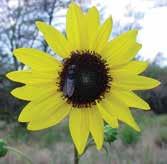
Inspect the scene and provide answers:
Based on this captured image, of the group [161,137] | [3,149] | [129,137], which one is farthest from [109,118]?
[161,137]

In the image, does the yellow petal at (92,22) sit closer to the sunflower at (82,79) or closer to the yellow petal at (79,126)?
the sunflower at (82,79)

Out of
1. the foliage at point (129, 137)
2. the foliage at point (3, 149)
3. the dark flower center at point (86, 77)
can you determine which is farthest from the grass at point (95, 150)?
the dark flower center at point (86, 77)

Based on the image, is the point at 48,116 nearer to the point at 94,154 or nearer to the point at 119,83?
the point at 119,83

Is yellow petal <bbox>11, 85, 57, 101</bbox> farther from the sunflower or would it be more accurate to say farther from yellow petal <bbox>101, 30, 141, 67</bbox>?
yellow petal <bbox>101, 30, 141, 67</bbox>

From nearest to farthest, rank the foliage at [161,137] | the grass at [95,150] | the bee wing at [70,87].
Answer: the bee wing at [70,87], the grass at [95,150], the foliage at [161,137]

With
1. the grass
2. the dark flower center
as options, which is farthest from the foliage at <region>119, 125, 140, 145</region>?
the dark flower center

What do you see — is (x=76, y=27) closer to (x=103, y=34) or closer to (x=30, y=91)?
(x=103, y=34)

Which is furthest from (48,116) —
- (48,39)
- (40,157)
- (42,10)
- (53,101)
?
(42,10)
